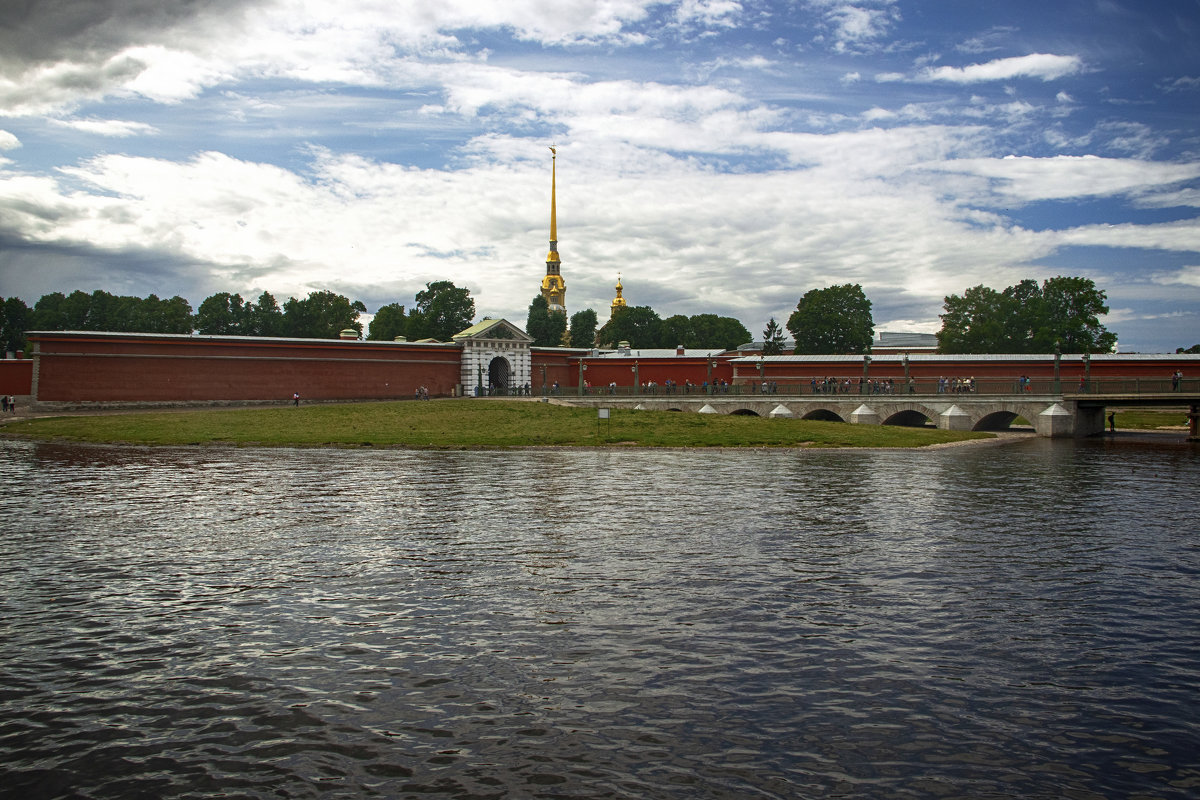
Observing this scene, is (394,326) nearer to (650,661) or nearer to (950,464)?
(950,464)

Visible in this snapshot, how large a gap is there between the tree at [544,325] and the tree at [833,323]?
32.9m

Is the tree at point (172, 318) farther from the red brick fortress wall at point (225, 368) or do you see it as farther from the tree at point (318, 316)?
the red brick fortress wall at point (225, 368)

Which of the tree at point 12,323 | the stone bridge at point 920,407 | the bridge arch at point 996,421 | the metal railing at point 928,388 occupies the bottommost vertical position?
the bridge arch at point 996,421

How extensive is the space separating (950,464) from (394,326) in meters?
88.8

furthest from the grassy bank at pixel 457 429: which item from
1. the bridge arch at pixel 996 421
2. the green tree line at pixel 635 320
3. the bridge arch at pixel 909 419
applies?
the green tree line at pixel 635 320

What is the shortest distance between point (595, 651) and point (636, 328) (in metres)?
112

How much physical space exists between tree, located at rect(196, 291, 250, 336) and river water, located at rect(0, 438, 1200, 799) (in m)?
98.2

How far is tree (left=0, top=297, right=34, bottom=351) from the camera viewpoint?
313 ft

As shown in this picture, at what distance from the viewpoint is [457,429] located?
39469mm

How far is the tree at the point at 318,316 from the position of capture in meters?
106

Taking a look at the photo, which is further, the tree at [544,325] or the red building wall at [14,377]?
the tree at [544,325]

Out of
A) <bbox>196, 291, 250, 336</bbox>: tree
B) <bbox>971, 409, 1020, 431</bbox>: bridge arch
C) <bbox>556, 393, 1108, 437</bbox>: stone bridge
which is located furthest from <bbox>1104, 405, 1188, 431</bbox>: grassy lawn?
<bbox>196, 291, 250, 336</bbox>: tree

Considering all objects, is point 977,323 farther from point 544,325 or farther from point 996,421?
point 544,325

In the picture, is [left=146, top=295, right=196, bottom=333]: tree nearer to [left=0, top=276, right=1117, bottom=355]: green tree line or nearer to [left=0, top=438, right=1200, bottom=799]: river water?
[left=0, top=276, right=1117, bottom=355]: green tree line
